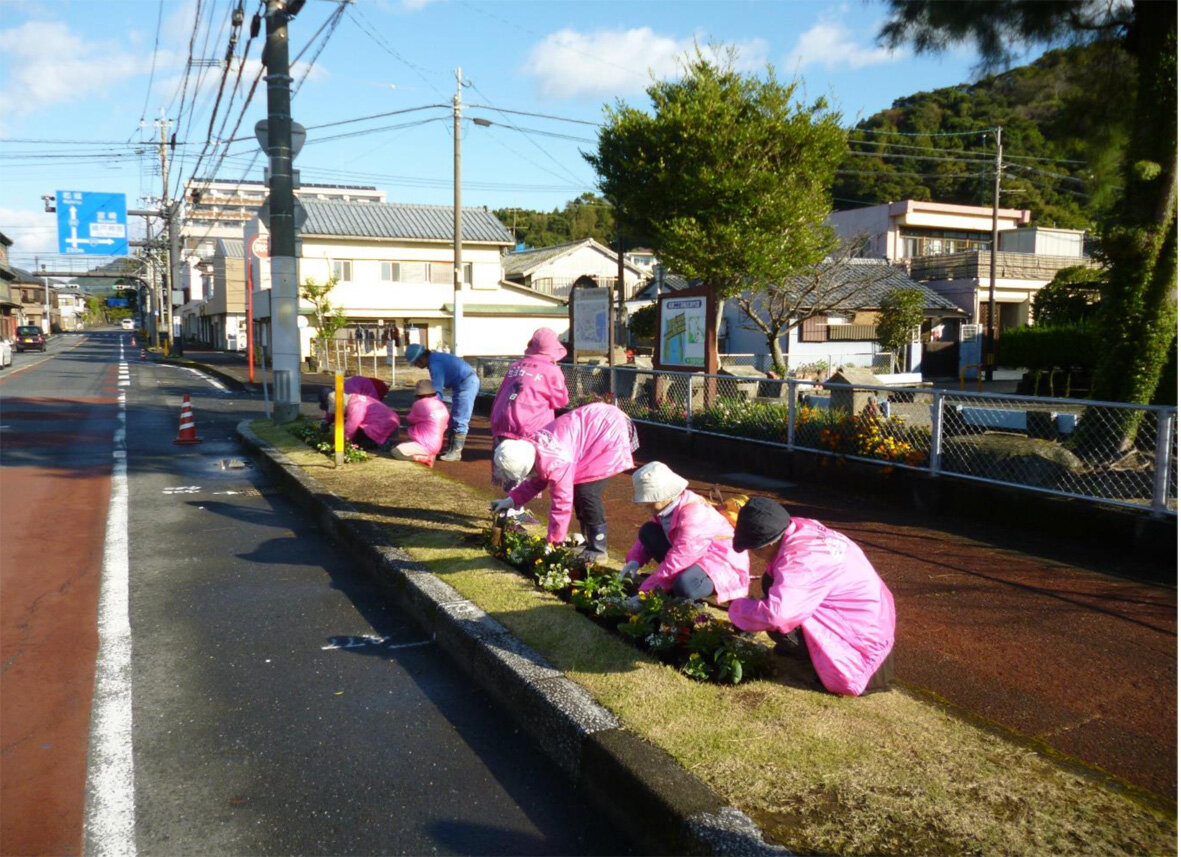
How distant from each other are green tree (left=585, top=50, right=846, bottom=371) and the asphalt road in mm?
11295

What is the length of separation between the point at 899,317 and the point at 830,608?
26645 millimetres

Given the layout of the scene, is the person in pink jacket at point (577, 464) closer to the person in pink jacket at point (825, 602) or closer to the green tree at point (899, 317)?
the person in pink jacket at point (825, 602)

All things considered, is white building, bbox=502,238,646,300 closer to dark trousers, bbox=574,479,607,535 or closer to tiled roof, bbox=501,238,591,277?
tiled roof, bbox=501,238,591,277

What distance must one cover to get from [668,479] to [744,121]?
44.8 feet

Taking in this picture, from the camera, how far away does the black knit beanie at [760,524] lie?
12.3 ft

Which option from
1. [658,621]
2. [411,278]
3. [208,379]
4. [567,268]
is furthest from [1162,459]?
[567,268]

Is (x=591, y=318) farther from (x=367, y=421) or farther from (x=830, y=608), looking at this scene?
(x=830, y=608)

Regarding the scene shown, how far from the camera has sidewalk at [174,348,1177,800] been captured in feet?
12.5

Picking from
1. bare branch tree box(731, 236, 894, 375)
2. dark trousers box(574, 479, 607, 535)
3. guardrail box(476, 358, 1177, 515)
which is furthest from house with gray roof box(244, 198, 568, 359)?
dark trousers box(574, 479, 607, 535)

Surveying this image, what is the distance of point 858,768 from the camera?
316 centimetres

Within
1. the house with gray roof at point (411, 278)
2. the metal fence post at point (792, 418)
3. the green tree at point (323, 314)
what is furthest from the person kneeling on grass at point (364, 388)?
the house with gray roof at point (411, 278)

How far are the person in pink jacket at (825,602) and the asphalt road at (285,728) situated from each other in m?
1.17

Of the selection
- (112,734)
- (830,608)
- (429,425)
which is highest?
(429,425)

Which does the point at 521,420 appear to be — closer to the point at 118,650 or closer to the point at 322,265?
the point at 118,650
